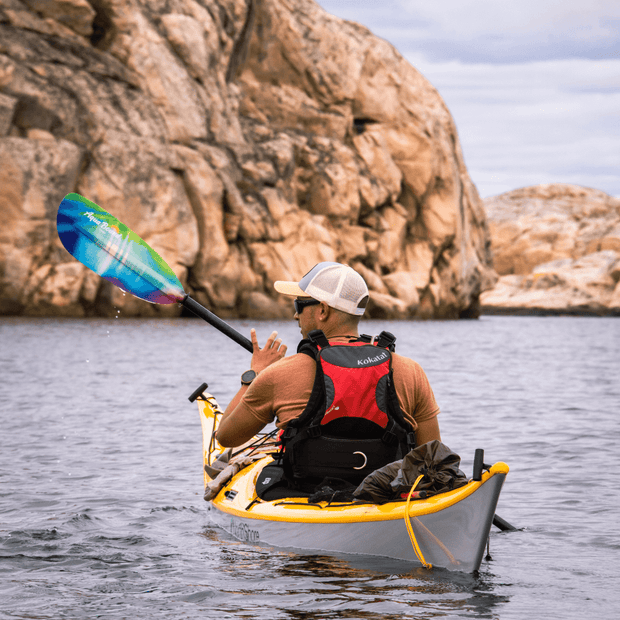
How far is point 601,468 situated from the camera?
8.33 metres

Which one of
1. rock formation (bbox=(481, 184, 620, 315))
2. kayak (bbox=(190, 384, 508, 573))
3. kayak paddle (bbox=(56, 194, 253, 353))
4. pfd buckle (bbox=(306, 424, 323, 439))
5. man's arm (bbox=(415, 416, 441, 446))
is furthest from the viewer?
rock formation (bbox=(481, 184, 620, 315))

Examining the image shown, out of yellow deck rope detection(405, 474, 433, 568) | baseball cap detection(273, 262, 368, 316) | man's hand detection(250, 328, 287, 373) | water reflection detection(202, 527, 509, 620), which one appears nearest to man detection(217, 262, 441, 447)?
baseball cap detection(273, 262, 368, 316)

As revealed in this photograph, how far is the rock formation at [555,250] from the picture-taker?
79.5 metres

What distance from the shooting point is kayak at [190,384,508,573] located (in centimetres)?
402

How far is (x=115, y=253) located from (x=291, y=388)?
2.90 meters

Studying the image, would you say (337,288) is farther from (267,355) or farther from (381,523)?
(381,523)

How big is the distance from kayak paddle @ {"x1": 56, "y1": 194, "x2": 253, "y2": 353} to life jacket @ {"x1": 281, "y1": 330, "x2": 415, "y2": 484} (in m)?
2.26

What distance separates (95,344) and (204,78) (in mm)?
19616

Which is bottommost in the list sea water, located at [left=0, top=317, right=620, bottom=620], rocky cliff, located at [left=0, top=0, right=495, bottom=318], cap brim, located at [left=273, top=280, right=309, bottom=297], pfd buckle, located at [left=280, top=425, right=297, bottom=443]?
sea water, located at [left=0, top=317, right=620, bottom=620]

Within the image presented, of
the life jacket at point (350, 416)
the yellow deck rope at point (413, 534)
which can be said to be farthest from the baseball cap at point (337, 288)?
the yellow deck rope at point (413, 534)

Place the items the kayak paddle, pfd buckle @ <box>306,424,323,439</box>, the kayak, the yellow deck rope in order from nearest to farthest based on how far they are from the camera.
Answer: the kayak < the yellow deck rope < pfd buckle @ <box>306,424,323,439</box> < the kayak paddle

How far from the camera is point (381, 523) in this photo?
439cm

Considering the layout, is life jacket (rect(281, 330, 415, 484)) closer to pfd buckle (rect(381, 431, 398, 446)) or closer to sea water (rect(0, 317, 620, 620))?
pfd buckle (rect(381, 431, 398, 446))

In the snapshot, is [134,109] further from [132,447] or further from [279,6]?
[132,447]
